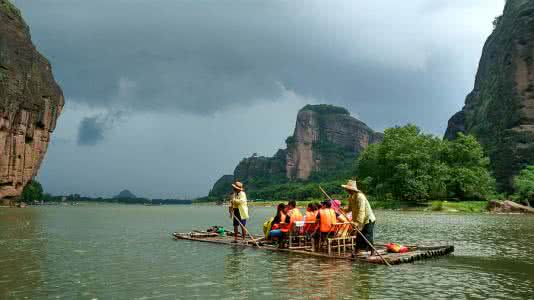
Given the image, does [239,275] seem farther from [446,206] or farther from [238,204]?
[446,206]

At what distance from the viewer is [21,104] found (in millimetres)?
97875

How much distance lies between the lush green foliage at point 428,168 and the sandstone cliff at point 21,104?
74.9 metres

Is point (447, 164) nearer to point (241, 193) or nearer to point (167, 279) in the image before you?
point (241, 193)

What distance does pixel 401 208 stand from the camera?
8394 centimetres

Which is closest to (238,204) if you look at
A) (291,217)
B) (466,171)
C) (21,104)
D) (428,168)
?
(291,217)

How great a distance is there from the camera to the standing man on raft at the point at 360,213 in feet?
59.8

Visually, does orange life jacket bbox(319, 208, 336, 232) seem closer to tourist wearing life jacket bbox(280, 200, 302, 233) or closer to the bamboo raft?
the bamboo raft

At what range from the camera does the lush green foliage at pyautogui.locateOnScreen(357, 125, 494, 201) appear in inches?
3339

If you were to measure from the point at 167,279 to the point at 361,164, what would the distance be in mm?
104040

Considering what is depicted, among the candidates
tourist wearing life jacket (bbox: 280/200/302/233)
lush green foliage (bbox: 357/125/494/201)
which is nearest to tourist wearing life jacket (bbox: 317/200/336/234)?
A: tourist wearing life jacket (bbox: 280/200/302/233)

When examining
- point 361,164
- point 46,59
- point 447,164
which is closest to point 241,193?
point 447,164

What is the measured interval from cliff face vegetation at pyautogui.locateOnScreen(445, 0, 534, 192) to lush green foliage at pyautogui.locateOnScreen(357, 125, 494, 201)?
11.4m

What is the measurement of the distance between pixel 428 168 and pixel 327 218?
72.6 meters

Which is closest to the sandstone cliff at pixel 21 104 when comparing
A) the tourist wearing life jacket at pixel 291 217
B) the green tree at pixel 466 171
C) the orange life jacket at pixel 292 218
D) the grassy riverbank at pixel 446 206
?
the grassy riverbank at pixel 446 206
